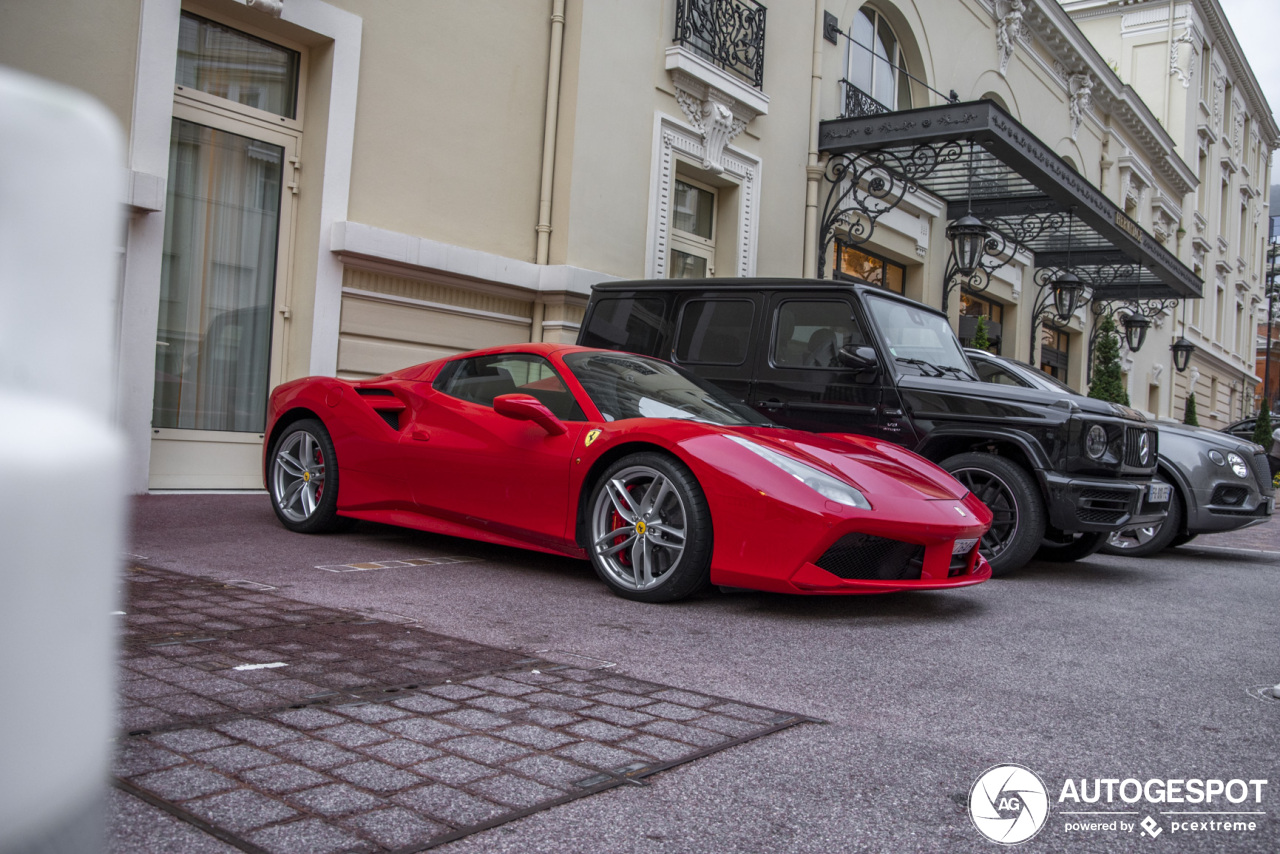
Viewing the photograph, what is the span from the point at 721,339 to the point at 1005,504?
206 centimetres

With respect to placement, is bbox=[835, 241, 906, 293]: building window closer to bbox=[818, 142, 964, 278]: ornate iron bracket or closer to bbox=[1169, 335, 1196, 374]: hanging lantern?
bbox=[818, 142, 964, 278]: ornate iron bracket

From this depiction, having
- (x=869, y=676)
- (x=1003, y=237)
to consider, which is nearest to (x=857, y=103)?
(x=1003, y=237)

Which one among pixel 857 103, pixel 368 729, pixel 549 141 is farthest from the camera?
pixel 857 103

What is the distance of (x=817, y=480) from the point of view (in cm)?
417

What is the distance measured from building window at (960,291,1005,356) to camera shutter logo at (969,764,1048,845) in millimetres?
15526

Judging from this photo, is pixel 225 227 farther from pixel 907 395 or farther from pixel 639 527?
pixel 907 395

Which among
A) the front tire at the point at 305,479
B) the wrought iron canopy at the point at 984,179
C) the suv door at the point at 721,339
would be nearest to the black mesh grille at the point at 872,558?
the suv door at the point at 721,339

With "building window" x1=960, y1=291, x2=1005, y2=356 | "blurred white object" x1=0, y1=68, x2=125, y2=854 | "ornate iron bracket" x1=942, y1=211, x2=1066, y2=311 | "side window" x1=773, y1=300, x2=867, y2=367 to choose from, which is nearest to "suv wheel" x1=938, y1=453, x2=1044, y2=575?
"side window" x1=773, y1=300, x2=867, y2=367

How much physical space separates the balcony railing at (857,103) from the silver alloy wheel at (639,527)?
420 inches

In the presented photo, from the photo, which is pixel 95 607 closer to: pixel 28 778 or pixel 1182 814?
pixel 28 778

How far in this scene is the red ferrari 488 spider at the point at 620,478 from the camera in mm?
4141

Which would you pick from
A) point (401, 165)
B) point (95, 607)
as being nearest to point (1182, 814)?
point (95, 607)

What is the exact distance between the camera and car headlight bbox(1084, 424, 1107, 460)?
5.88 m

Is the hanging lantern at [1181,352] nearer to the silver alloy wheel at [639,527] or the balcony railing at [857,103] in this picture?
the balcony railing at [857,103]
